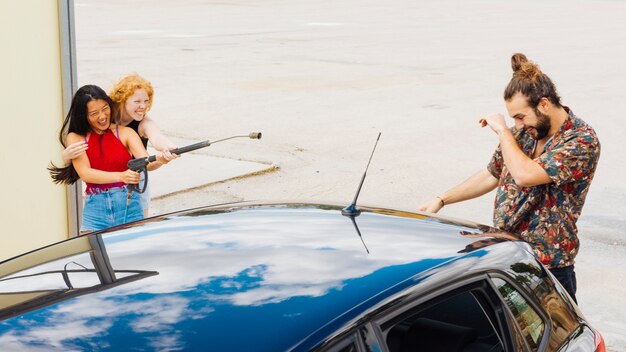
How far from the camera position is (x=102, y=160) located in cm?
603

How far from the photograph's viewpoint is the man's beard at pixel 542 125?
16.7ft

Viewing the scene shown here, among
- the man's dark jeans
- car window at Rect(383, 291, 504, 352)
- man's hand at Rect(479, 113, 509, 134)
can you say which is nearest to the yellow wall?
man's hand at Rect(479, 113, 509, 134)

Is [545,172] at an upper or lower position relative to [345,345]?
upper

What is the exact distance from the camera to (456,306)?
3.82 meters

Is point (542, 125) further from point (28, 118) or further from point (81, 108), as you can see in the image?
point (28, 118)

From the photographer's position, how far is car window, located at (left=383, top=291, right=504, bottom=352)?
11.9 feet

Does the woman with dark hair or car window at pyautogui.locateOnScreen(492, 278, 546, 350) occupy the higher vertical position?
the woman with dark hair

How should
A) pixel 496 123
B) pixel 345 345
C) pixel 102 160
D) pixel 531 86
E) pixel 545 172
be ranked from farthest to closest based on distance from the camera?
pixel 102 160 < pixel 496 123 < pixel 531 86 < pixel 545 172 < pixel 345 345

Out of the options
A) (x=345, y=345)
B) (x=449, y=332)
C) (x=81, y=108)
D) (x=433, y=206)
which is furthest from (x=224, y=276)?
(x=81, y=108)

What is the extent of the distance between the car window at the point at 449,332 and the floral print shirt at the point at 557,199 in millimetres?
1329

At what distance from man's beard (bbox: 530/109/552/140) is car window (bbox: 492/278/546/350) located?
68.1 inches

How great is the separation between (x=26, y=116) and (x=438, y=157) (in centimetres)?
612

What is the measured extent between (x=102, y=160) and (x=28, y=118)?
3.22 ft

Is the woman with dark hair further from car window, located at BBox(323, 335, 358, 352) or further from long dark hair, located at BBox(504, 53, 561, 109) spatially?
car window, located at BBox(323, 335, 358, 352)
